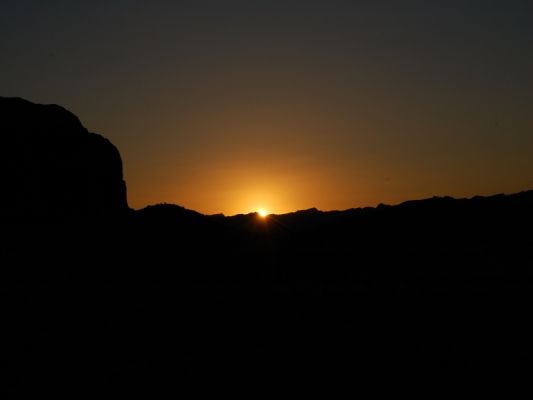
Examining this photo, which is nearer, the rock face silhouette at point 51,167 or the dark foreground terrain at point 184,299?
the dark foreground terrain at point 184,299

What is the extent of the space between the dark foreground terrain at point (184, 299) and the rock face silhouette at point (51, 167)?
99mm

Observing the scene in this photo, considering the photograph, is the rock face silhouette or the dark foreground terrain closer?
the dark foreground terrain

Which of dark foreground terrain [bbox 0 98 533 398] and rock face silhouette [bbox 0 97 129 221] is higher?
rock face silhouette [bbox 0 97 129 221]

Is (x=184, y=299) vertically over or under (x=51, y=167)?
under

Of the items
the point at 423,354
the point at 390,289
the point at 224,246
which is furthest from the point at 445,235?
the point at 423,354

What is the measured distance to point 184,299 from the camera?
3844 centimetres

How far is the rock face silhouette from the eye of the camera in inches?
1409

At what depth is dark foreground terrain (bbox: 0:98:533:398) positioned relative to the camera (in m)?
30.8

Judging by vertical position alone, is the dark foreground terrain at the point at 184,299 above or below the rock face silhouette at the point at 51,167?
below

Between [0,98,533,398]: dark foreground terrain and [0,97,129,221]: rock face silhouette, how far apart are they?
0.32 ft

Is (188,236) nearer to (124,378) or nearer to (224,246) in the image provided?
(224,246)

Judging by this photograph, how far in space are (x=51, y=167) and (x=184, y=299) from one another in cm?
1227

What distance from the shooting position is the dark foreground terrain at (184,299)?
3081 centimetres

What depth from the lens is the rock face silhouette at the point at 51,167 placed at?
117 ft
